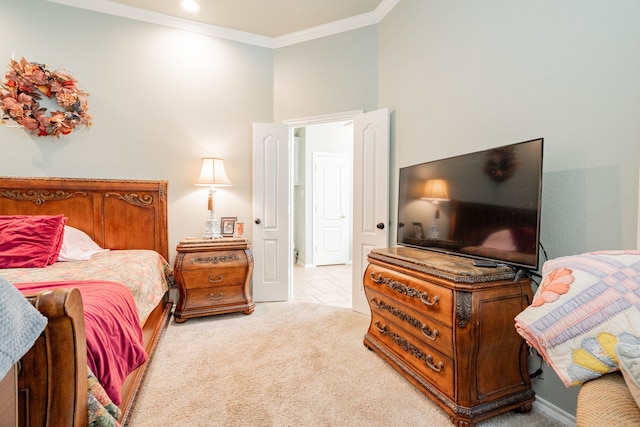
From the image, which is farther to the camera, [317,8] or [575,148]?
[317,8]

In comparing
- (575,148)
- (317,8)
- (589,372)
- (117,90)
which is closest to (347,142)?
(317,8)

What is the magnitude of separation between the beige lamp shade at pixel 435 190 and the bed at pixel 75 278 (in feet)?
6.50

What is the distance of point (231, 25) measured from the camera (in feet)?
10.8

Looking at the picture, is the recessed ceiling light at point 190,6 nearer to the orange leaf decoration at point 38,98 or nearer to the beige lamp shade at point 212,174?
the orange leaf decoration at point 38,98

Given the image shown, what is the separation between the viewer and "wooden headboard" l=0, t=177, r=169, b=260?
106 inches

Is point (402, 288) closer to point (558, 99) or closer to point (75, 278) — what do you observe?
point (558, 99)

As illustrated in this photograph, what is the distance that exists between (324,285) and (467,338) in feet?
9.71

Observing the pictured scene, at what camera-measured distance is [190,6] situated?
9.56 feet

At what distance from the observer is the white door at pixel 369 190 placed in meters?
2.94

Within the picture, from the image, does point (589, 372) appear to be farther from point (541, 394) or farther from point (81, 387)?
point (81, 387)

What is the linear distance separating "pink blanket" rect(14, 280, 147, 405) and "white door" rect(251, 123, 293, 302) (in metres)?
1.78

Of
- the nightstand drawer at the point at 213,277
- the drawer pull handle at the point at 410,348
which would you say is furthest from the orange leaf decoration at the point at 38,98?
the drawer pull handle at the point at 410,348

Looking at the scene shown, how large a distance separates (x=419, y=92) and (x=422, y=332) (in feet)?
6.55

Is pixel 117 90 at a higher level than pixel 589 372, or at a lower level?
higher
